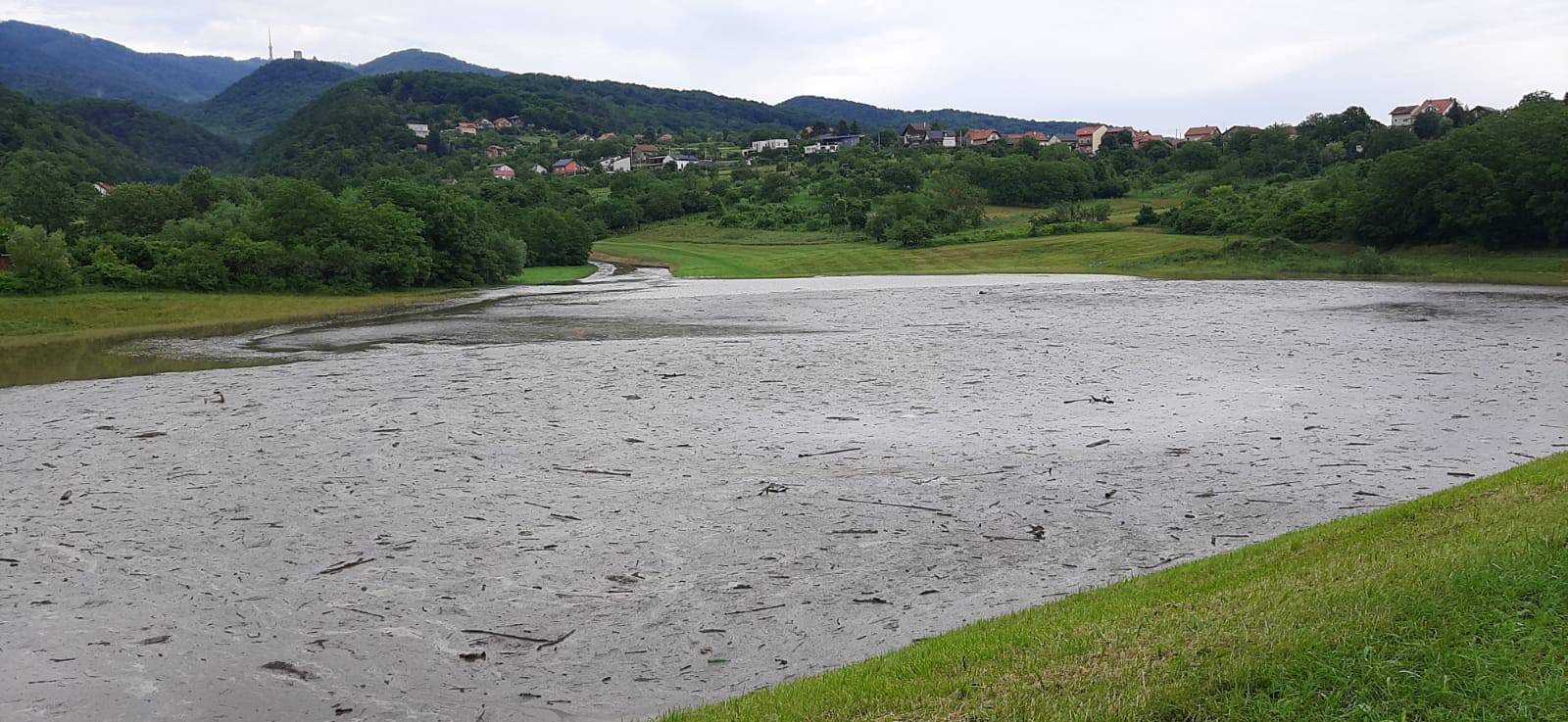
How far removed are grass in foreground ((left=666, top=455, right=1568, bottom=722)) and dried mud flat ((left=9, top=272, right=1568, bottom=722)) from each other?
185 cm

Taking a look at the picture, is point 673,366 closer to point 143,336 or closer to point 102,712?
point 102,712

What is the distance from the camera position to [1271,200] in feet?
281

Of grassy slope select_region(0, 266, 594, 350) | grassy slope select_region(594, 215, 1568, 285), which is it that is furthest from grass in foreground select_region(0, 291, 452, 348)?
grassy slope select_region(594, 215, 1568, 285)

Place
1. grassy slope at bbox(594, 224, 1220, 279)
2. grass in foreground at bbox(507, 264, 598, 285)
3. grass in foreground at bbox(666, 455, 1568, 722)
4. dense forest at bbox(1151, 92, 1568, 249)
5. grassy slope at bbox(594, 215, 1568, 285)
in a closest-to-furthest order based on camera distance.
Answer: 1. grass in foreground at bbox(666, 455, 1568, 722)
2. dense forest at bbox(1151, 92, 1568, 249)
3. grassy slope at bbox(594, 215, 1568, 285)
4. grassy slope at bbox(594, 224, 1220, 279)
5. grass in foreground at bbox(507, 264, 598, 285)

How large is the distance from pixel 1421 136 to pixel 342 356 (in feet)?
397

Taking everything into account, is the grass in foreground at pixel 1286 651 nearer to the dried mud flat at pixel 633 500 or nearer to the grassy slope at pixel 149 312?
the dried mud flat at pixel 633 500

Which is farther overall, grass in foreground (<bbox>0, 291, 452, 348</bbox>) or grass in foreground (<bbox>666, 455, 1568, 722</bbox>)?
grass in foreground (<bbox>0, 291, 452, 348</bbox>)

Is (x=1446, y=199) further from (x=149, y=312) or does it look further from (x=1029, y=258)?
(x=149, y=312)

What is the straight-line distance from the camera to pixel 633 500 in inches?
590

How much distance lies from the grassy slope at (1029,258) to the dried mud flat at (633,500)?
32.8m

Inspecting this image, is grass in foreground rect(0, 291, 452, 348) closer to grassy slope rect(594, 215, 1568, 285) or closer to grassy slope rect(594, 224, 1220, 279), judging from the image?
grassy slope rect(594, 224, 1220, 279)

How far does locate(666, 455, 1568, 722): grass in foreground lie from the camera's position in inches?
239

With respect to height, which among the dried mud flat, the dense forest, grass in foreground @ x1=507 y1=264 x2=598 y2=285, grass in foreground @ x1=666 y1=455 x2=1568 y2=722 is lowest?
grass in foreground @ x1=507 y1=264 x2=598 y2=285

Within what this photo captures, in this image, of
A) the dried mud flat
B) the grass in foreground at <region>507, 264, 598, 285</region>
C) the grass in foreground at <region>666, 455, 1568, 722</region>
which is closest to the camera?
the grass in foreground at <region>666, 455, 1568, 722</region>
